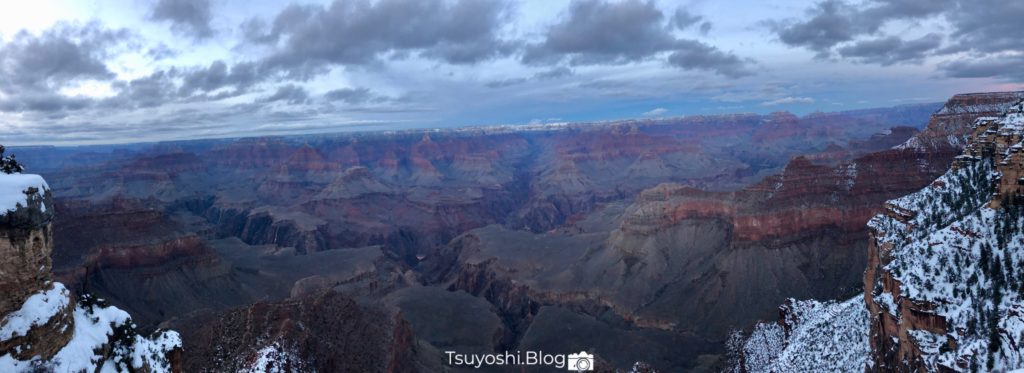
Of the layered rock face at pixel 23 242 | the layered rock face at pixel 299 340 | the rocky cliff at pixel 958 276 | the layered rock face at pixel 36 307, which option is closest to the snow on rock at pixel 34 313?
the layered rock face at pixel 36 307

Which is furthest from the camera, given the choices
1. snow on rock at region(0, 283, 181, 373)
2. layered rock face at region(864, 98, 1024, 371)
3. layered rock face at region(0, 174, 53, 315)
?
layered rock face at region(864, 98, 1024, 371)

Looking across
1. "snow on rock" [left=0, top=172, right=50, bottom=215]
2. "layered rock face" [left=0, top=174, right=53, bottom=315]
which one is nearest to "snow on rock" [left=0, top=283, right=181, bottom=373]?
"layered rock face" [left=0, top=174, right=53, bottom=315]

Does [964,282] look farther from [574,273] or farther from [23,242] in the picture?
[574,273]

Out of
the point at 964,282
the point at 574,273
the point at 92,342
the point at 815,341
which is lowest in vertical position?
the point at 574,273

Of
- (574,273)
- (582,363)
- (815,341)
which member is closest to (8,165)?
(582,363)

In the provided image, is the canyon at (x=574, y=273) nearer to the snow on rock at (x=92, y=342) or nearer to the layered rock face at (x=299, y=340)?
the layered rock face at (x=299, y=340)

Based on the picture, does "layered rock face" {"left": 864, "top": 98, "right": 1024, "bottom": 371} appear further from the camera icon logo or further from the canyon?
the canyon
